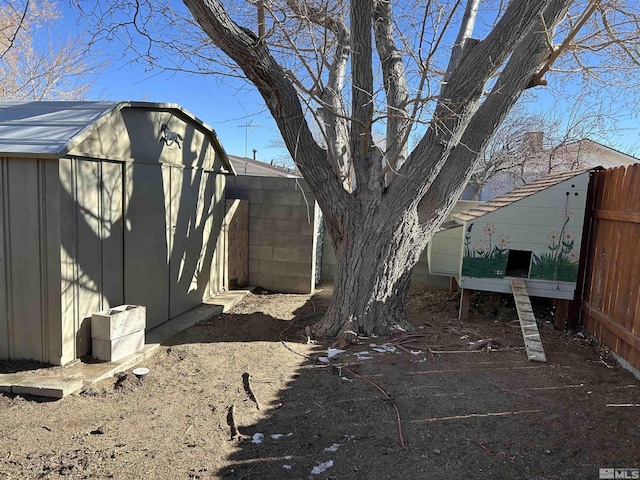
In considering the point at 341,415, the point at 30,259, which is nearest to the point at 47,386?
the point at 30,259

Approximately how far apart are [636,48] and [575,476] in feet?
19.0

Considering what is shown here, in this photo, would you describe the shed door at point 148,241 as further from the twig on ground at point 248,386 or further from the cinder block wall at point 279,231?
the cinder block wall at point 279,231

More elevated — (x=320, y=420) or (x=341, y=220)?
(x=341, y=220)

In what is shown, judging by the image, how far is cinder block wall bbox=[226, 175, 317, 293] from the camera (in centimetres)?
770

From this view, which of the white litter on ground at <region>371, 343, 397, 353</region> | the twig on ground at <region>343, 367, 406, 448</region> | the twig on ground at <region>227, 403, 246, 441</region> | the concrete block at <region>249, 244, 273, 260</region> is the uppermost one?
the concrete block at <region>249, 244, 273, 260</region>

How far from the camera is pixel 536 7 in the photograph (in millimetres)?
4520

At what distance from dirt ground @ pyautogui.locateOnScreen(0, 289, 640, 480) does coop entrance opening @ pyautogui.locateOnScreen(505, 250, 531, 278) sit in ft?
3.87

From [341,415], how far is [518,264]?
4499mm

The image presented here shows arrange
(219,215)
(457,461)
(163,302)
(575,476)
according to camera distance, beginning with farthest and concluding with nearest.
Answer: (219,215) < (163,302) < (457,461) < (575,476)

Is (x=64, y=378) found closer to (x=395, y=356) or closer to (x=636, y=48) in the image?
(x=395, y=356)

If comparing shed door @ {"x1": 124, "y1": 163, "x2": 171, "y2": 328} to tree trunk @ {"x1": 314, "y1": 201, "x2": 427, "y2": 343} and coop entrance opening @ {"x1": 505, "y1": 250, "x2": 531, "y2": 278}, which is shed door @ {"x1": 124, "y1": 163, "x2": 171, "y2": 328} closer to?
tree trunk @ {"x1": 314, "y1": 201, "x2": 427, "y2": 343}

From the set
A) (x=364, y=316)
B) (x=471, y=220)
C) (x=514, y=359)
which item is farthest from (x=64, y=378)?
(x=471, y=220)

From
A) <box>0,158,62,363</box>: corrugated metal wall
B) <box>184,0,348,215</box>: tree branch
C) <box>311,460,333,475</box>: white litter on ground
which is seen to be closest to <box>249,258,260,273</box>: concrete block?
<box>184,0,348,215</box>: tree branch

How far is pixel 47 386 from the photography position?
3725 mm
